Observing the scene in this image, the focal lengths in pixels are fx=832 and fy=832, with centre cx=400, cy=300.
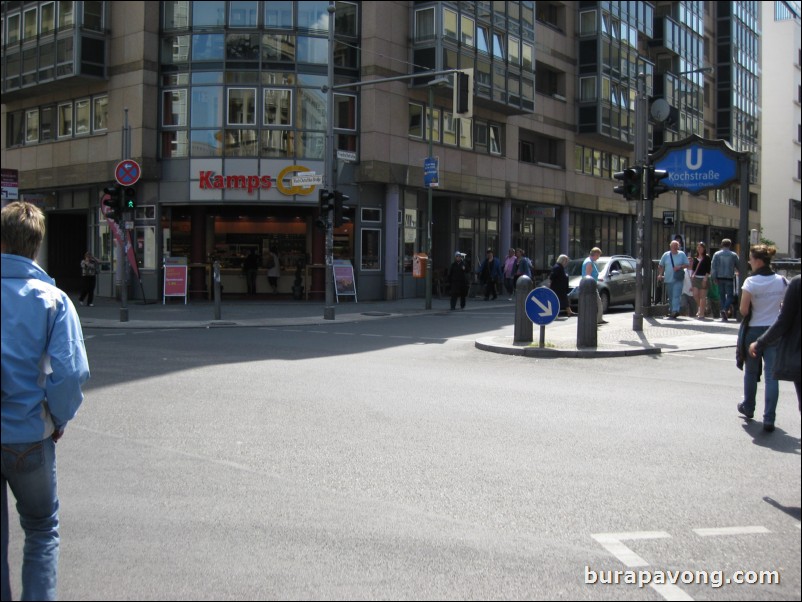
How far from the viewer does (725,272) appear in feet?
63.6

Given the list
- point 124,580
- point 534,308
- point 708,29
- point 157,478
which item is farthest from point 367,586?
point 708,29

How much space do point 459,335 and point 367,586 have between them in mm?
13723

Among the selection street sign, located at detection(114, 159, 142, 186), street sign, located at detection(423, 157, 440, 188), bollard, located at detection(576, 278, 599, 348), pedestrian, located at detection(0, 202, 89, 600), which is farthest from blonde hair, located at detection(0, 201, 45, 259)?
street sign, located at detection(423, 157, 440, 188)

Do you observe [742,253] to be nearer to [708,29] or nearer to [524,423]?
[524,423]

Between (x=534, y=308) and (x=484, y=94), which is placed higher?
(x=484, y=94)

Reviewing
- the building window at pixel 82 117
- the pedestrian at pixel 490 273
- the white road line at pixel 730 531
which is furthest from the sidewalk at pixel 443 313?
the white road line at pixel 730 531

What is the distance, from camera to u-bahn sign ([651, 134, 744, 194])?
20.3 metres

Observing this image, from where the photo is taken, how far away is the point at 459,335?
1762cm

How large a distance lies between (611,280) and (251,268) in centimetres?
1326

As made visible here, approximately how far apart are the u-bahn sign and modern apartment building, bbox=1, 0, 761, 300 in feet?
28.1

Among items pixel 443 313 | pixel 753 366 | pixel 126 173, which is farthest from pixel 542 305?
pixel 126 173

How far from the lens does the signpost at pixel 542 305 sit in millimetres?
14008

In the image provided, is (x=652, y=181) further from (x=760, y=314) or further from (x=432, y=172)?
(x=432, y=172)

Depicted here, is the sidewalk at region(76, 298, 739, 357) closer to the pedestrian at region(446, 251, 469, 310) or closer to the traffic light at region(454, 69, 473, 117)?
the pedestrian at region(446, 251, 469, 310)
